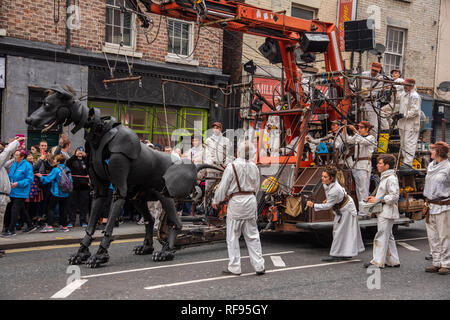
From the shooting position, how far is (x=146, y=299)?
5.91 metres

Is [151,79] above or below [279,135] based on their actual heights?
above

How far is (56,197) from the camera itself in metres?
11.6

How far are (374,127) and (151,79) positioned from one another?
26.8 feet

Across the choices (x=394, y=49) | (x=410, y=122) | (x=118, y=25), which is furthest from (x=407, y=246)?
(x=394, y=49)

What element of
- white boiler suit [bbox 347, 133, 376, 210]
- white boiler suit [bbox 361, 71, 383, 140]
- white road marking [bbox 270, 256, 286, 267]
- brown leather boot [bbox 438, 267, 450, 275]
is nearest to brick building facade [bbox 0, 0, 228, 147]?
white boiler suit [bbox 361, 71, 383, 140]

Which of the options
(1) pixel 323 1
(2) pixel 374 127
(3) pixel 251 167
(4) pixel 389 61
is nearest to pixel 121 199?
(3) pixel 251 167

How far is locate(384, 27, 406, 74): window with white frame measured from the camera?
22.9 m

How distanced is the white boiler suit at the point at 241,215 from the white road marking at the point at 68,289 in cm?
204

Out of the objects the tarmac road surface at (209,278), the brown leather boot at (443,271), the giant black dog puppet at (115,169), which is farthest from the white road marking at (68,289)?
the brown leather boot at (443,271)

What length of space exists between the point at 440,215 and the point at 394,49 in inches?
665

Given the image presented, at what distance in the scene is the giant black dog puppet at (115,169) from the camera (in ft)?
24.7

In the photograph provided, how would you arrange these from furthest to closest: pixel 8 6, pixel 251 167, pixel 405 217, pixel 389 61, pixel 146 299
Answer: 1. pixel 389 61
2. pixel 8 6
3. pixel 405 217
4. pixel 251 167
5. pixel 146 299

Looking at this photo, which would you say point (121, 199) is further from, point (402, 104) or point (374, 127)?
point (402, 104)

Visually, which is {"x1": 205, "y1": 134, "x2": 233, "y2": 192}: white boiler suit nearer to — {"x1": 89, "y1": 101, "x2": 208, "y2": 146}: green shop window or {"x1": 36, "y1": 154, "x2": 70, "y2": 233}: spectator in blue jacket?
{"x1": 36, "y1": 154, "x2": 70, "y2": 233}: spectator in blue jacket
